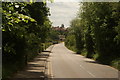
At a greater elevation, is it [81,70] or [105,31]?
[105,31]

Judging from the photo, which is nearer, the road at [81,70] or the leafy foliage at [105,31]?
the road at [81,70]

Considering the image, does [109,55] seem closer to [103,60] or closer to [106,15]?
[103,60]

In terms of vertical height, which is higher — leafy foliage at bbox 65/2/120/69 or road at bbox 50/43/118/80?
leafy foliage at bbox 65/2/120/69

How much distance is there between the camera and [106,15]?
37.0 meters

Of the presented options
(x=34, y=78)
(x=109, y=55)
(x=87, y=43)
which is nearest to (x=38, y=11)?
(x=109, y=55)

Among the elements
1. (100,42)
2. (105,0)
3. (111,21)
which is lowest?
(100,42)

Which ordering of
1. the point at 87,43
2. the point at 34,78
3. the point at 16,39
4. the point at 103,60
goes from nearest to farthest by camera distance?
the point at 34,78 → the point at 16,39 → the point at 103,60 → the point at 87,43

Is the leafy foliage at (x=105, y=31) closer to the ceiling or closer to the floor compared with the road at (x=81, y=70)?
closer to the ceiling

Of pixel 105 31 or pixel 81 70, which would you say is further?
pixel 105 31

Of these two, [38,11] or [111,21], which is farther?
[111,21]

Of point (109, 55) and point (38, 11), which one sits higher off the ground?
point (38, 11)

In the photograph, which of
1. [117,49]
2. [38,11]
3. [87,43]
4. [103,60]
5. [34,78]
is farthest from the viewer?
[87,43]

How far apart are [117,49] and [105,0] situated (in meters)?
6.35

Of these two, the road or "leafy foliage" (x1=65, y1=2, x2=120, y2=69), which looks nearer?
the road
